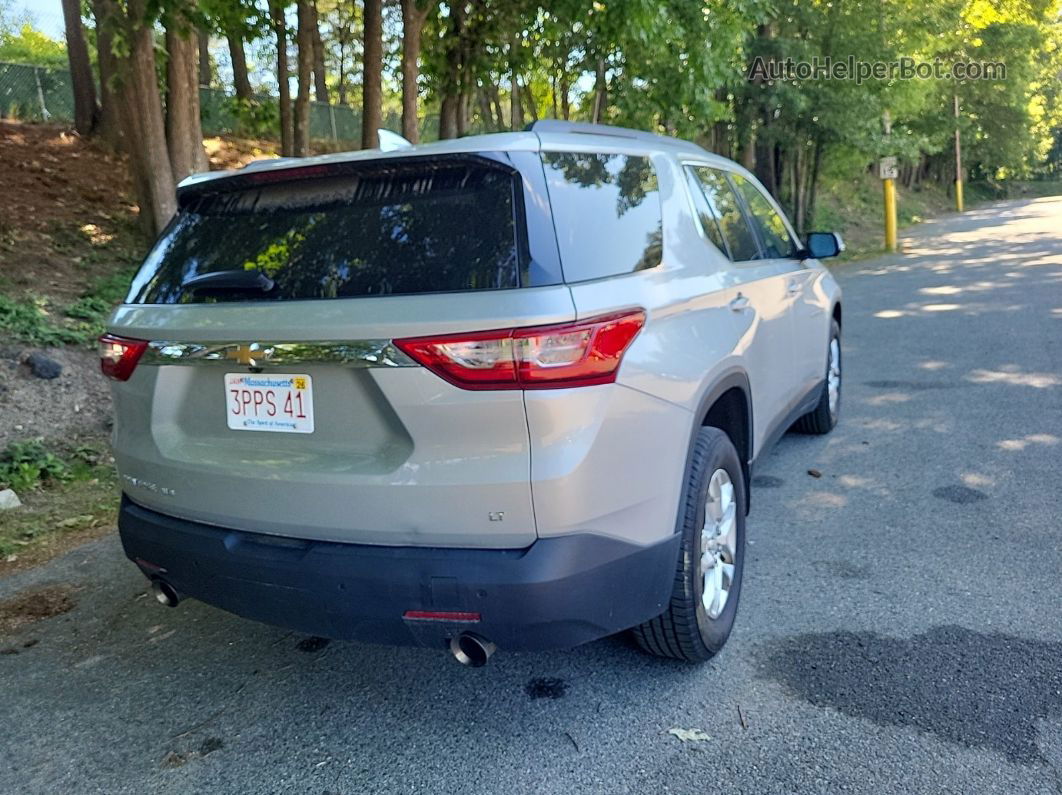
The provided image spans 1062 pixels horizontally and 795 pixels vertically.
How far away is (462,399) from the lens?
233 cm

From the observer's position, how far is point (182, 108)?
8188 millimetres

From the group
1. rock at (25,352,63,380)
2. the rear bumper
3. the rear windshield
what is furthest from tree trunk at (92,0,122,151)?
the rear bumper

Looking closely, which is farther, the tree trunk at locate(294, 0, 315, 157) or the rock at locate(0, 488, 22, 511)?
the tree trunk at locate(294, 0, 315, 157)

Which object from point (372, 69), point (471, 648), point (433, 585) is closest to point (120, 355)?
point (433, 585)

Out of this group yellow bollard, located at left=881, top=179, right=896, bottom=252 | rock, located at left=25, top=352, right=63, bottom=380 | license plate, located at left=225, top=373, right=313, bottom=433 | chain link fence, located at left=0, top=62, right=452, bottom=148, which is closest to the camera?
license plate, located at left=225, top=373, right=313, bottom=433

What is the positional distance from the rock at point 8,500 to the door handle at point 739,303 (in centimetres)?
413

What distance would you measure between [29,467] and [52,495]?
25 cm

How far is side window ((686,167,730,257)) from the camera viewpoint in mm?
3578

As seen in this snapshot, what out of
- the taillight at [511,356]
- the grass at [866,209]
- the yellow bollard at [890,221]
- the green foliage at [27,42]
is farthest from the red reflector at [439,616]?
the green foliage at [27,42]

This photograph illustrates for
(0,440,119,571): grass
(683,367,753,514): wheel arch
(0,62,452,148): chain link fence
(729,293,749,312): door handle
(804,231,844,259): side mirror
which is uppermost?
(0,62,452,148): chain link fence

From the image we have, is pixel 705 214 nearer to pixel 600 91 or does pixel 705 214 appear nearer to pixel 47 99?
pixel 600 91

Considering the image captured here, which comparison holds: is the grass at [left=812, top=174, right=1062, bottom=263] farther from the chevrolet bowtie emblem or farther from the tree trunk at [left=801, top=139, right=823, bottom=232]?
the chevrolet bowtie emblem

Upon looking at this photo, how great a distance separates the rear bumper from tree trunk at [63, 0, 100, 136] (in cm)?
1404

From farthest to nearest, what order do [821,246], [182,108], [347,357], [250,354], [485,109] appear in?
[485,109]
[182,108]
[821,246]
[250,354]
[347,357]
